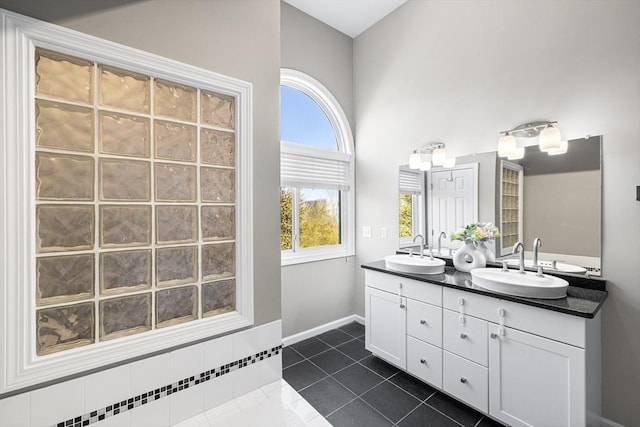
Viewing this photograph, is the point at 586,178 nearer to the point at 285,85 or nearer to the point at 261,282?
the point at 261,282

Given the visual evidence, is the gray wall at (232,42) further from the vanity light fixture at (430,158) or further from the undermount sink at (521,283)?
the vanity light fixture at (430,158)

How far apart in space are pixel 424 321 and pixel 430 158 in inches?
57.3

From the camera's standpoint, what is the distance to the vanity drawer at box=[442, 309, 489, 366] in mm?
1777

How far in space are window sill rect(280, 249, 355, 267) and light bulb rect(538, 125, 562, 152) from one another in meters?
2.08

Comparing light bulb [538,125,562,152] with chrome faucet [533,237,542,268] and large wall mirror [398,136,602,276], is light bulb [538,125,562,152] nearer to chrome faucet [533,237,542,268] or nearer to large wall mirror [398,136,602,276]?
large wall mirror [398,136,602,276]

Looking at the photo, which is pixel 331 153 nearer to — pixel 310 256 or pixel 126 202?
pixel 310 256

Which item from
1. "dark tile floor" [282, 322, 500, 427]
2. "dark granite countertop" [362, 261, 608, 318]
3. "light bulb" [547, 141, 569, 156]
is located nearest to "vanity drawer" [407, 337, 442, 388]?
"dark tile floor" [282, 322, 500, 427]

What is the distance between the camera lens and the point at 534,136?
6.61 ft

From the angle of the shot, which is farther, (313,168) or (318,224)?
(318,224)

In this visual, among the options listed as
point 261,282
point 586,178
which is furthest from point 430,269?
point 261,282

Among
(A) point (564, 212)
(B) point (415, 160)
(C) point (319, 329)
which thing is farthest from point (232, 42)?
(C) point (319, 329)

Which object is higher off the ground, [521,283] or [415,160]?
[415,160]

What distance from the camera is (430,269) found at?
86.7 inches

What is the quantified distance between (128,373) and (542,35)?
314 centimetres
